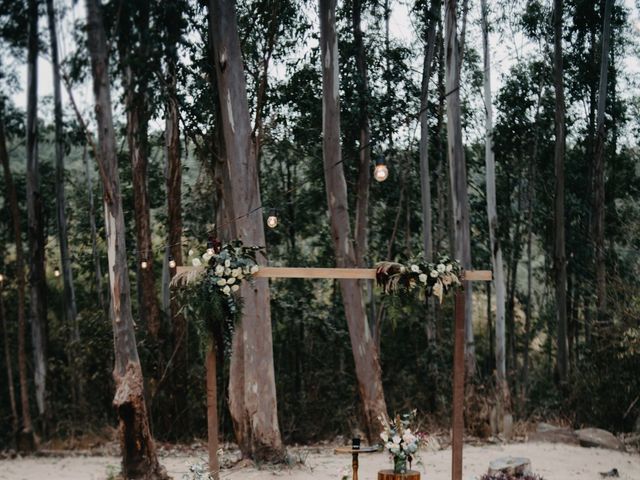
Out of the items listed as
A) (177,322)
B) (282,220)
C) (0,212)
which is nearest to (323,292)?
(282,220)

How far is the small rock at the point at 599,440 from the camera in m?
11.8

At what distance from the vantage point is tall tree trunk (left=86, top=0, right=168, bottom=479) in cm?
950

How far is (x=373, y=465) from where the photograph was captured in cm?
1060

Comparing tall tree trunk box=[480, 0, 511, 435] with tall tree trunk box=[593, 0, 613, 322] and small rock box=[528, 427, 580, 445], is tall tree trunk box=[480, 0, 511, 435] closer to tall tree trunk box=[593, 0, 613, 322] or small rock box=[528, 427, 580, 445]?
small rock box=[528, 427, 580, 445]

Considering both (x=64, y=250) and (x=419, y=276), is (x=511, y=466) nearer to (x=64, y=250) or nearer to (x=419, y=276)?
(x=419, y=276)

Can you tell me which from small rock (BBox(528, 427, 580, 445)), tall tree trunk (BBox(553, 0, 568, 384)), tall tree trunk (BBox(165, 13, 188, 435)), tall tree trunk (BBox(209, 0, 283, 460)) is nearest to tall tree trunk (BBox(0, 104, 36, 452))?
tall tree trunk (BBox(165, 13, 188, 435))

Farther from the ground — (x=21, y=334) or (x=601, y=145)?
(x=601, y=145)

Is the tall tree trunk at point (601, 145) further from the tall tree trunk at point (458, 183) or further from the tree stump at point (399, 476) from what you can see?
the tree stump at point (399, 476)

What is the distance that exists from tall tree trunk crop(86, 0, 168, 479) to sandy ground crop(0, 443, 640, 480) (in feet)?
1.73

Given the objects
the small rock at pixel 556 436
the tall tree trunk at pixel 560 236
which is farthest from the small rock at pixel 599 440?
the tall tree trunk at pixel 560 236

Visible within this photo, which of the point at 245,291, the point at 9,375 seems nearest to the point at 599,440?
the point at 245,291

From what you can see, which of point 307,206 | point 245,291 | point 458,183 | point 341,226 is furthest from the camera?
point 307,206

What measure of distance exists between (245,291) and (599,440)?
5729mm

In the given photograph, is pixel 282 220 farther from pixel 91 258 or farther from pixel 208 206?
pixel 91 258
